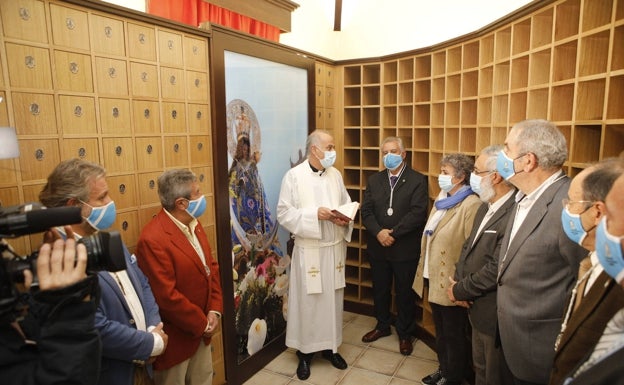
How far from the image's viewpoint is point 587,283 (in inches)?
54.9

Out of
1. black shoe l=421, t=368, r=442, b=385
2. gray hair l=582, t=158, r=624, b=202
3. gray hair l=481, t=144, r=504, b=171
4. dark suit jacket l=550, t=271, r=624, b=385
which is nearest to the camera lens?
dark suit jacket l=550, t=271, r=624, b=385

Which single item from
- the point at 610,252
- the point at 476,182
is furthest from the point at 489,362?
the point at 610,252

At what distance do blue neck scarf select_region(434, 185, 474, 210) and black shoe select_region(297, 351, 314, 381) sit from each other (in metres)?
1.50

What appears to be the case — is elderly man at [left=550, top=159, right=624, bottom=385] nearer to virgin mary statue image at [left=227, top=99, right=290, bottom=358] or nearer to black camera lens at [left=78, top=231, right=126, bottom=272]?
black camera lens at [left=78, top=231, right=126, bottom=272]

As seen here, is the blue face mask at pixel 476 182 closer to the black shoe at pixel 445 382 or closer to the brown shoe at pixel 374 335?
the black shoe at pixel 445 382

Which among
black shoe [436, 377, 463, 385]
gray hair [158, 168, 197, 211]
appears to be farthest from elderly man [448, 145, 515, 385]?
gray hair [158, 168, 197, 211]

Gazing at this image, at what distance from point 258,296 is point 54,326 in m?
2.14

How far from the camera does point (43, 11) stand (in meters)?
1.69

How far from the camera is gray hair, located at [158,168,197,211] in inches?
80.4

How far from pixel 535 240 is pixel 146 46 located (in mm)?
2125

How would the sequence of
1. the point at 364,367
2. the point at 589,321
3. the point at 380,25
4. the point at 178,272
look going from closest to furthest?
the point at 589,321, the point at 178,272, the point at 364,367, the point at 380,25

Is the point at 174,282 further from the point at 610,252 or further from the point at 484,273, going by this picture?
the point at 610,252

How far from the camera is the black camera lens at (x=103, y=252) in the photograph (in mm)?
1069

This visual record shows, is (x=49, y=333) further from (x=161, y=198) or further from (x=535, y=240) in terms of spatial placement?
(x=535, y=240)
